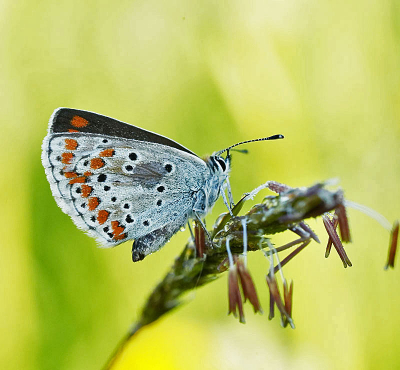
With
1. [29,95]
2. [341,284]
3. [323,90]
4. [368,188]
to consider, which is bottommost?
[341,284]

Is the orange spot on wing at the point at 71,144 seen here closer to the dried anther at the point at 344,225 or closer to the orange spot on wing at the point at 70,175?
the orange spot on wing at the point at 70,175

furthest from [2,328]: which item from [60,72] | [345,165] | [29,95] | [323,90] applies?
[323,90]

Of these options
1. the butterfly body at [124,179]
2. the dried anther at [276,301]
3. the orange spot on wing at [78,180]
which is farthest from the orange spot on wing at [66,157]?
the dried anther at [276,301]

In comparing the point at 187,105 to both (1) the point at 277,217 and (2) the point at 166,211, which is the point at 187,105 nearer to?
(2) the point at 166,211

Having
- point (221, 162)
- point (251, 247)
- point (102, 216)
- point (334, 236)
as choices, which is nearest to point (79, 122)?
point (102, 216)

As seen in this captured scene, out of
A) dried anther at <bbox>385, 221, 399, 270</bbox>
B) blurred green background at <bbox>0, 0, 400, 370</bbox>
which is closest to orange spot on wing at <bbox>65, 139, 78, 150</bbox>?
blurred green background at <bbox>0, 0, 400, 370</bbox>

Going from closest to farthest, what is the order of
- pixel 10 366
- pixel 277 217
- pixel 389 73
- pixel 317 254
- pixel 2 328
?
pixel 277 217 < pixel 10 366 < pixel 2 328 < pixel 317 254 < pixel 389 73
